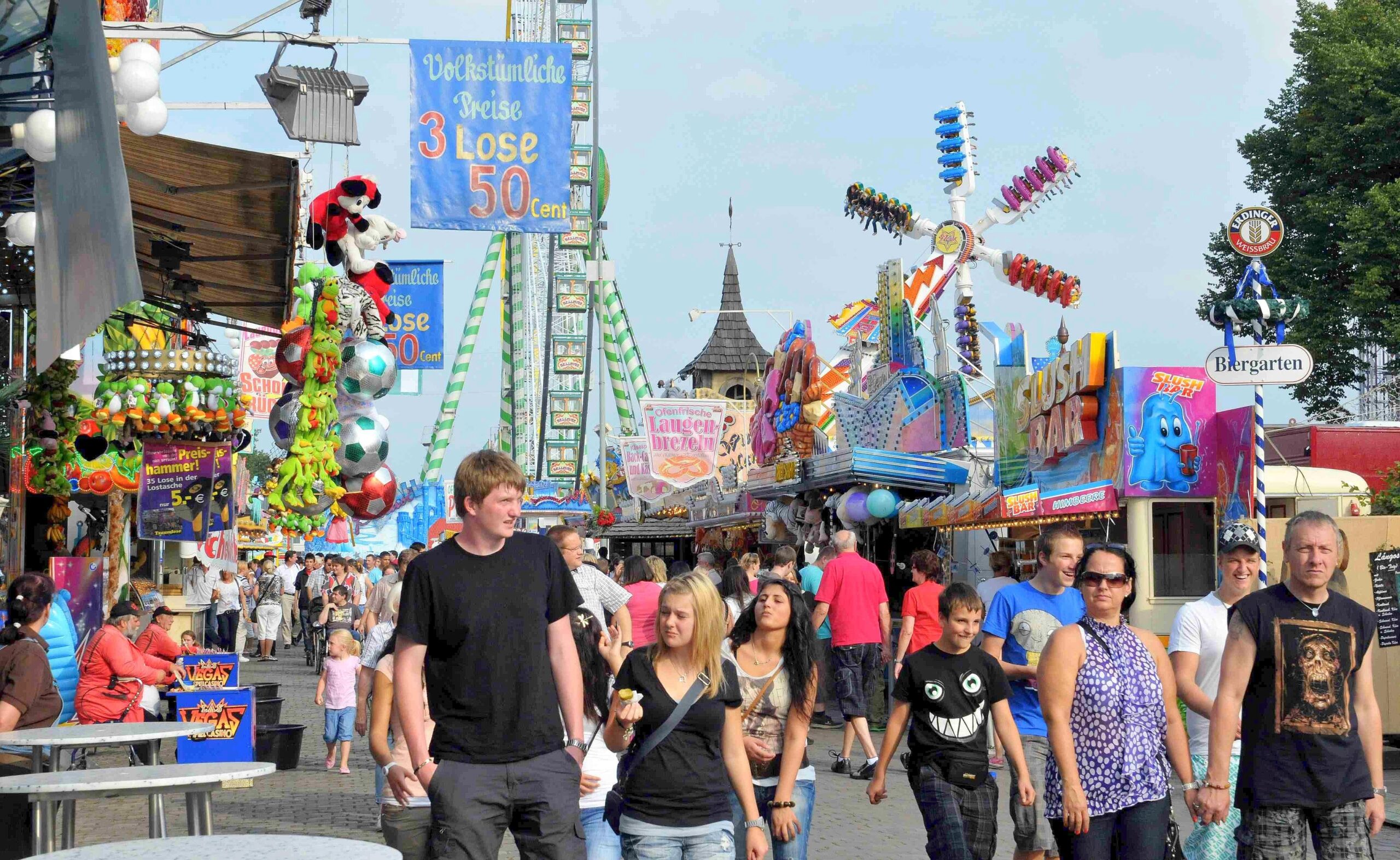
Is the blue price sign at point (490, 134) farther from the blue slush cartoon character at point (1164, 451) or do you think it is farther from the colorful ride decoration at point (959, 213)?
the colorful ride decoration at point (959, 213)

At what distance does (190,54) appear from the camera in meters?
9.85

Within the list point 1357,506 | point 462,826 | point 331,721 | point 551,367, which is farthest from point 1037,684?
point 551,367

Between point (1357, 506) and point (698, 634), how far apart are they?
10722mm

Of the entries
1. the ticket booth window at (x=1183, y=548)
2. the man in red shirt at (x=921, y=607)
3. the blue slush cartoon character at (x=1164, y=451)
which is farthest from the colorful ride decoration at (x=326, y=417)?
the ticket booth window at (x=1183, y=548)

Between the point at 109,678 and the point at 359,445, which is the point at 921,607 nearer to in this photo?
the point at 359,445

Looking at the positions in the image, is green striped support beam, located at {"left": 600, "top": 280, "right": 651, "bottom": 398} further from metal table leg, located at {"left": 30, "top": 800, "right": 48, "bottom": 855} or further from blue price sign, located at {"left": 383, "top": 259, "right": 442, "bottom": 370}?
metal table leg, located at {"left": 30, "top": 800, "right": 48, "bottom": 855}

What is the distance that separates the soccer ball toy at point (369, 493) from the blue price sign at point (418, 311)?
18.6 feet

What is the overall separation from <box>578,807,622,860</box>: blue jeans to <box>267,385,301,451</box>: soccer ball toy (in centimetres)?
637

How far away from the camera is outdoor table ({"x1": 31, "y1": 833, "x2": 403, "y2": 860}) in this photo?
13.4 ft

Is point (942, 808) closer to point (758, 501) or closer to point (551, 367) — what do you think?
point (758, 501)

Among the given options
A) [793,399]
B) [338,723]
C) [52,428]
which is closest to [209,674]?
[338,723]

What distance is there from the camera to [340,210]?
1180 centimetres

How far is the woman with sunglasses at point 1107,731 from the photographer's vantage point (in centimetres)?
525

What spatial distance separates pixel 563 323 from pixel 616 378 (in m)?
7.12
